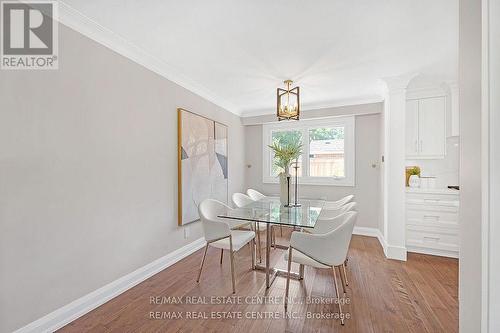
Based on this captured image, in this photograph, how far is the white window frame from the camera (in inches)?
169

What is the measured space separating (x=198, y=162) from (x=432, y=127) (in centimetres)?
359

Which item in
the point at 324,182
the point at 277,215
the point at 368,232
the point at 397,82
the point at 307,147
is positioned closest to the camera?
the point at 277,215

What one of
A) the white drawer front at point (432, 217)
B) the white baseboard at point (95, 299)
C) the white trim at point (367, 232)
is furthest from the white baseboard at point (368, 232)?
the white baseboard at point (95, 299)

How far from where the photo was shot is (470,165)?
0.98 meters

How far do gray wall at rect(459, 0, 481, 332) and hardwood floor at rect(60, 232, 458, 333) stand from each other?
3.30 feet

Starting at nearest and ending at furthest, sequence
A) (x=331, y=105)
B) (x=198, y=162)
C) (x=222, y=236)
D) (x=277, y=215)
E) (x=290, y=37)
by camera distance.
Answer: (x=290, y=37)
(x=222, y=236)
(x=277, y=215)
(x=198, y=162)
(x=331, y=105)

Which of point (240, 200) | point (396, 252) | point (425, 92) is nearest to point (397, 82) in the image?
point (425, 92)

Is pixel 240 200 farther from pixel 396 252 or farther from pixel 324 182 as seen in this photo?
pixel 396 252

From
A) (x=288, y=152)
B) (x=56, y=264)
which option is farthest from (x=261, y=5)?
(x=56, y=264)

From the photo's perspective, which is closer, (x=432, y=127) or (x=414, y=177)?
(x=432, y=127)

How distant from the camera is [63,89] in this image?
5.83 feet

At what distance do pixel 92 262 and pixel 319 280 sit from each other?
2248mm

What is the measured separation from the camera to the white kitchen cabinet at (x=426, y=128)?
11.1 ft

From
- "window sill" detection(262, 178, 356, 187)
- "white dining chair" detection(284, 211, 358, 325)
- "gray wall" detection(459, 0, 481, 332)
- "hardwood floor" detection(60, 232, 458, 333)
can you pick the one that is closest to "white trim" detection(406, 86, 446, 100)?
"window sill" detection(262, 178, 356, 187)
